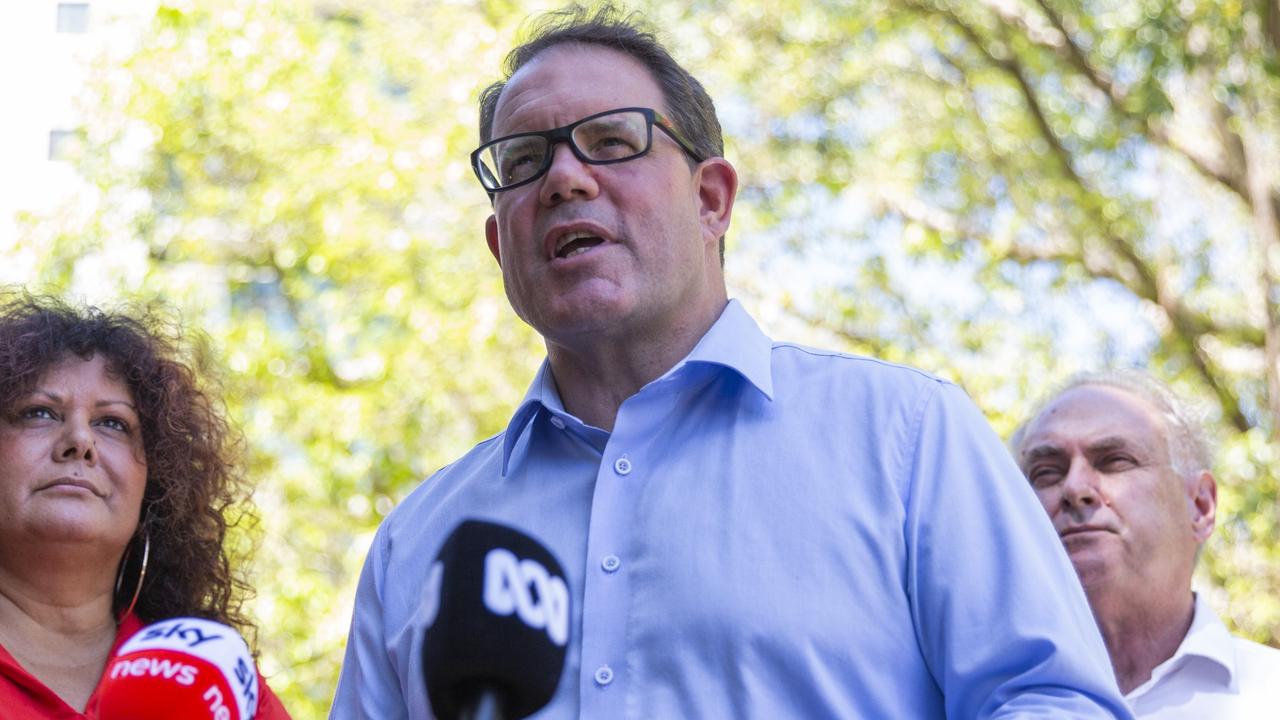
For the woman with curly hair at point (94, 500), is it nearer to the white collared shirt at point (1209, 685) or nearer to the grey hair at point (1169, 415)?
the white collared shirt at point (1209, 685)

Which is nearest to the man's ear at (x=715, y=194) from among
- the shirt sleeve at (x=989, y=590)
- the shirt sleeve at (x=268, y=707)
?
the shirt sleeve at (x=989, y=590)

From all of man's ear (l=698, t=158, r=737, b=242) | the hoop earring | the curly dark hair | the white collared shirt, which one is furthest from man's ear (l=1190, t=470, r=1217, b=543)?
the hoop earring

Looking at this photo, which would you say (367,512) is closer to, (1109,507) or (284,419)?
(284,419)

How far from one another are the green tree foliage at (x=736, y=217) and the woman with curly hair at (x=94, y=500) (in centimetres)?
553

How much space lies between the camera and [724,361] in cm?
243

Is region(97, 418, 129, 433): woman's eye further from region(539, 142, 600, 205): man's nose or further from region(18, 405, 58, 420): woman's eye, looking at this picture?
region(539, 142, 600, 205): man's nose

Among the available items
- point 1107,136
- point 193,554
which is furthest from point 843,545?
point 1107,136

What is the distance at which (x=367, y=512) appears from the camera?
10602 millimetres

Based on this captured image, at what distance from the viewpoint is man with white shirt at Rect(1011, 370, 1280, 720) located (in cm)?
366

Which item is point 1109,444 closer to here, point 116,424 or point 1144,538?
point 1144,538

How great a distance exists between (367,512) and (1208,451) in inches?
287

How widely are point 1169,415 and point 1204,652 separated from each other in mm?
741

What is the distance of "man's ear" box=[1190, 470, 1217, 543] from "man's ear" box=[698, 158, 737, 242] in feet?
6.41

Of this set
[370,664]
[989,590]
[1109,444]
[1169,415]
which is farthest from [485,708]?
[1169,415]
